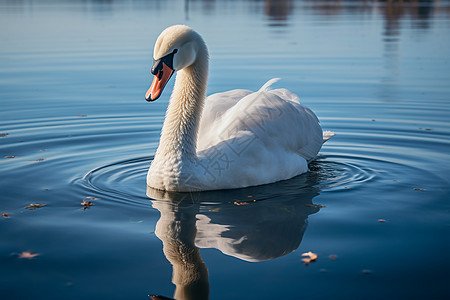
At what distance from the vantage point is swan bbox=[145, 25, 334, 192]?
7.57 metres

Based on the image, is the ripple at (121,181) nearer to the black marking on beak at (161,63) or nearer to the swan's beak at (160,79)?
the swan's beak at (160,79)

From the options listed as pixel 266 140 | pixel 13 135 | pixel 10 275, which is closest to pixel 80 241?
pixel 10 275

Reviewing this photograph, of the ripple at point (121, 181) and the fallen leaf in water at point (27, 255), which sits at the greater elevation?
the fallen leaf in water at point (27, 255)

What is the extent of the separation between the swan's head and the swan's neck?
11.2 inches

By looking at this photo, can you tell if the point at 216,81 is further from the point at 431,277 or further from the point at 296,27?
the point at 296,27

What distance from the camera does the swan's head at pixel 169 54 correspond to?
741cm

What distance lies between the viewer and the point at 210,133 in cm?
829

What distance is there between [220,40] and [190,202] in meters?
22.0

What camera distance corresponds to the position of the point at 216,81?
55.8 ft

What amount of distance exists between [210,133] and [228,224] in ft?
6.76

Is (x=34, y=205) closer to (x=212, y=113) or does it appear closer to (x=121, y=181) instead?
(x=121, y=181)

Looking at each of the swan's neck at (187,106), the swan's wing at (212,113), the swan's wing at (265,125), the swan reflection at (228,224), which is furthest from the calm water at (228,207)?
the swan's wing at (212,113)

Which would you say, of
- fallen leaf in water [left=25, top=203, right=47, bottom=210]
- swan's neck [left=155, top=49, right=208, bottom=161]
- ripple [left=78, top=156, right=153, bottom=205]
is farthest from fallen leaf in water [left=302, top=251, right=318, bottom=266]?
fallen leaf in water [left=25, top=203, right=47, bottom=210]

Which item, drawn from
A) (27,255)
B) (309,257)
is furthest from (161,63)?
(309,257)
